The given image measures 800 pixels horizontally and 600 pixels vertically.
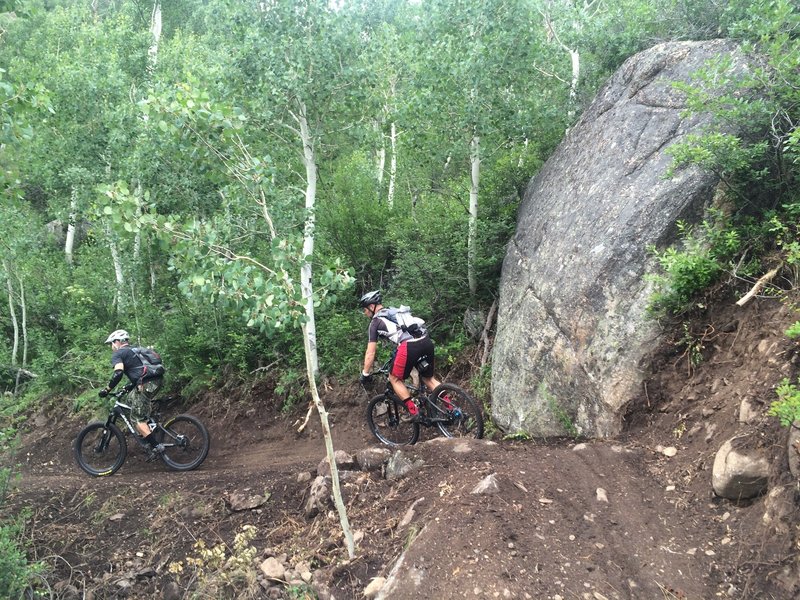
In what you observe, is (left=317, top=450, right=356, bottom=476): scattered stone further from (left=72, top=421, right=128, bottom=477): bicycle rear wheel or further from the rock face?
(left=72, top=421, right=128, bottom=477): bicycle rear wheel

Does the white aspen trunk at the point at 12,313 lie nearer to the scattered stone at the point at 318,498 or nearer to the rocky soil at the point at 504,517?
the rocky soil at the point at 504,517

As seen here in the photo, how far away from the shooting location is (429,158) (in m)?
10.3

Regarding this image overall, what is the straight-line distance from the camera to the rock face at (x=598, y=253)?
6.01 metres

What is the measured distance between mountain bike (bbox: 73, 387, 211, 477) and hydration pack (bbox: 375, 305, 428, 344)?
11.7 feet

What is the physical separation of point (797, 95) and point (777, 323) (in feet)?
7.22

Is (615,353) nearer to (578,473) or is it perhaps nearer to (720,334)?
(720,334)

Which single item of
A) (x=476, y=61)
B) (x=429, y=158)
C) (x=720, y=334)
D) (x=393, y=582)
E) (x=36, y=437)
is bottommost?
(x=36, y=437)

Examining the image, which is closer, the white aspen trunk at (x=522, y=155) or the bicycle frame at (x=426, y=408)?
the bicycle frame at (x=426, y=408)

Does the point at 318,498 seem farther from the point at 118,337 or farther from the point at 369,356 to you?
the point at 118,337

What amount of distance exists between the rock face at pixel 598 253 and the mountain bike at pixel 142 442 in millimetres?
4824

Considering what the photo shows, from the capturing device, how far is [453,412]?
7027mm

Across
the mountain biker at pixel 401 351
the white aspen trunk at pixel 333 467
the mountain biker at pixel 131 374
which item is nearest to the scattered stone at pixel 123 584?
the white aspen trunk at pixel 333 467

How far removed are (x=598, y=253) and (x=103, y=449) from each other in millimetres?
7989

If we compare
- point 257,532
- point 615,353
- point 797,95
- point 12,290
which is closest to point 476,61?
point 797,95
